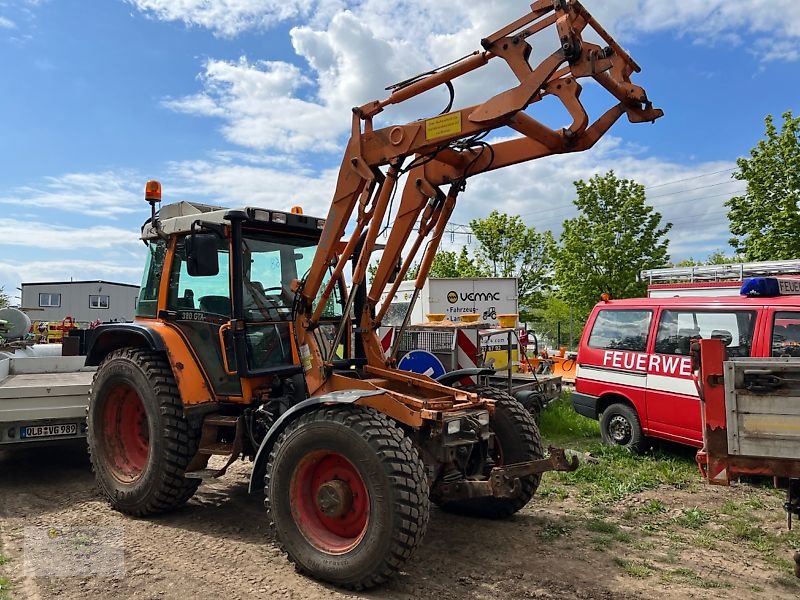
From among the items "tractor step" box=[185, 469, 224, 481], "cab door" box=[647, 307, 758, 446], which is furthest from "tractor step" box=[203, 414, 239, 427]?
"cab door" box=[647, 307, 758, 446]

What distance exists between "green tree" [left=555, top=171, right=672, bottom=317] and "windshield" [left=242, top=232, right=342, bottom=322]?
17.3m

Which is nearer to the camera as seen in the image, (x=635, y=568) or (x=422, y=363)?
(x=635, y=568)

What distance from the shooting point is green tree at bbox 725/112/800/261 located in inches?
563

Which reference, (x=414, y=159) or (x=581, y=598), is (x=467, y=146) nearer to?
(x=414, y=159)

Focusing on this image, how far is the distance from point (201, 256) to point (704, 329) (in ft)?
18.0

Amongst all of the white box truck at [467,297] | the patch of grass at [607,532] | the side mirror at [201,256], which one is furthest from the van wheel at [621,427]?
the white box truck at [467,297]

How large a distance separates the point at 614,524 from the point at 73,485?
510cm

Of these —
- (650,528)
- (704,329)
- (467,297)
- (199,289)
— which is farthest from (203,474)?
(467,297)

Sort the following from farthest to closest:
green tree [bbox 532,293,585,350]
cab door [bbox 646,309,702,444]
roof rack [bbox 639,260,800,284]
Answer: green tree [bbox 532,293,585,350]
roof rack [bbox 639,260,800,284]
cab door [bbox 646,309,702,444]

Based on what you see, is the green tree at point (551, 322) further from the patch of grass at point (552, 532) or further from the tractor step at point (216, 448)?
the tractor step at point (216, 448)

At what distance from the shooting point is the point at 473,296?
17000mm

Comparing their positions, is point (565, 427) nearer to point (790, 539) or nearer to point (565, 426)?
point (565, 426)

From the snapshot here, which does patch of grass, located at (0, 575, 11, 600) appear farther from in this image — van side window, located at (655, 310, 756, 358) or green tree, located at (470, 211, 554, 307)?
green tree, located at (470, 211, 554, 307)

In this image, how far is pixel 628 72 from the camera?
4.44 metres
